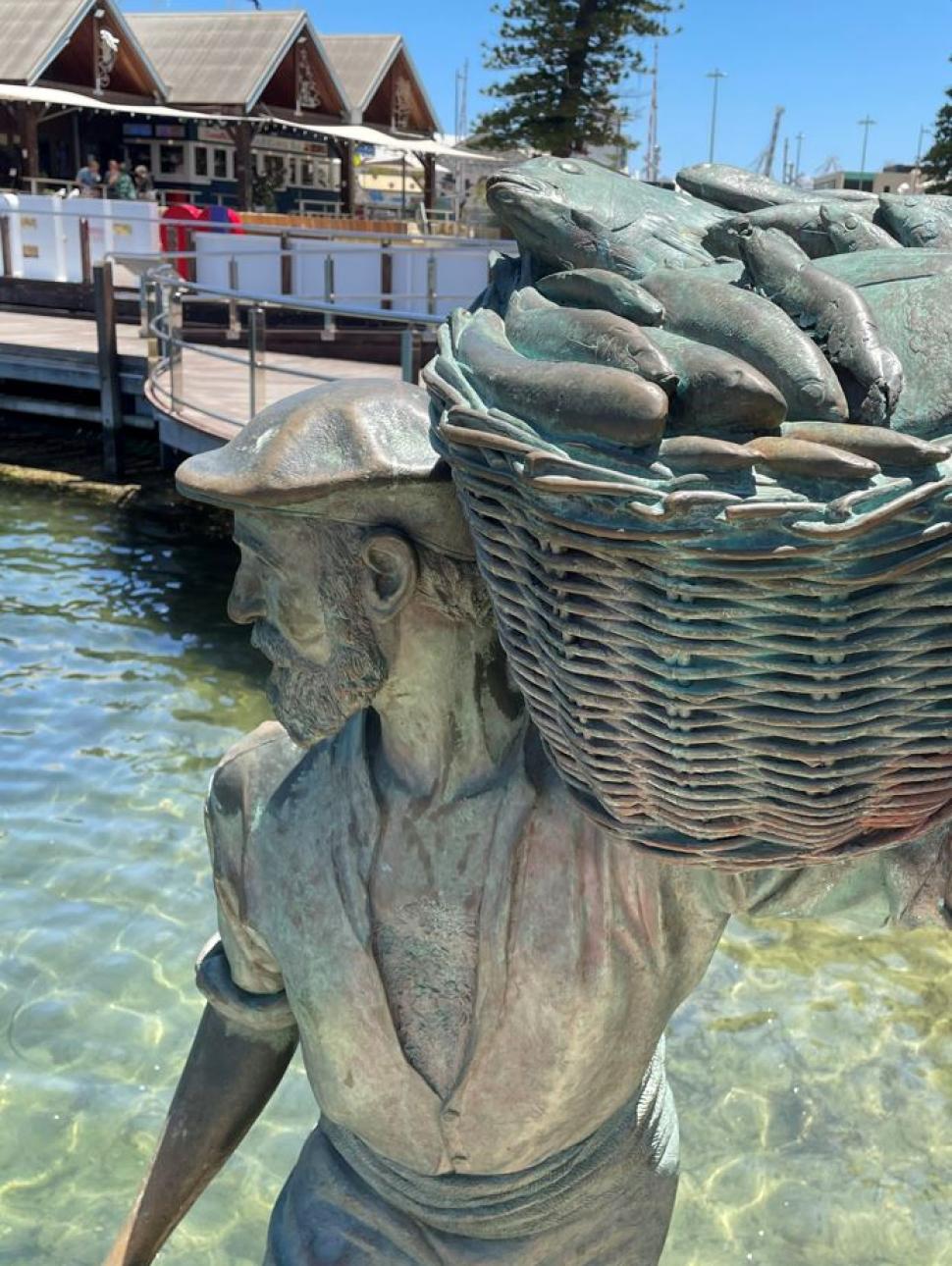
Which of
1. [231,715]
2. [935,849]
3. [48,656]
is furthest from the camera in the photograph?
[48,656]

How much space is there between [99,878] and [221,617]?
3.41m

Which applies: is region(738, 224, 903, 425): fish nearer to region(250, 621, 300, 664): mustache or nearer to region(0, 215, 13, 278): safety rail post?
region(250, 621, 300, 664): mustache

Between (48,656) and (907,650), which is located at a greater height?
(907,650)

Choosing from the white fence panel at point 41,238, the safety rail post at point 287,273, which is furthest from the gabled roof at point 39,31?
the safety rail post at point 287,273

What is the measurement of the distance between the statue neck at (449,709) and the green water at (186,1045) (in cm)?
227

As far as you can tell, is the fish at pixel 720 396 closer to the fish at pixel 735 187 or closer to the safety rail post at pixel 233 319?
the fish at pixel 735 187

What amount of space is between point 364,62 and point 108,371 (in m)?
19.5

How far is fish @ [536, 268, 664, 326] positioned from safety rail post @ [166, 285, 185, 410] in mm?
8437

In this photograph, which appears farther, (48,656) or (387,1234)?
(48,656)

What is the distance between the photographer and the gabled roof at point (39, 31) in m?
20.8

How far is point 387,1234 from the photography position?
1607mm

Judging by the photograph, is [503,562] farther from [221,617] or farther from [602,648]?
[221,617]

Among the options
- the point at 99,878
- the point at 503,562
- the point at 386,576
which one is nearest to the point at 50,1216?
the point at 99,878

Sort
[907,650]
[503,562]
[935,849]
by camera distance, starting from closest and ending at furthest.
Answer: [907,650], [503,562], [935,849]
